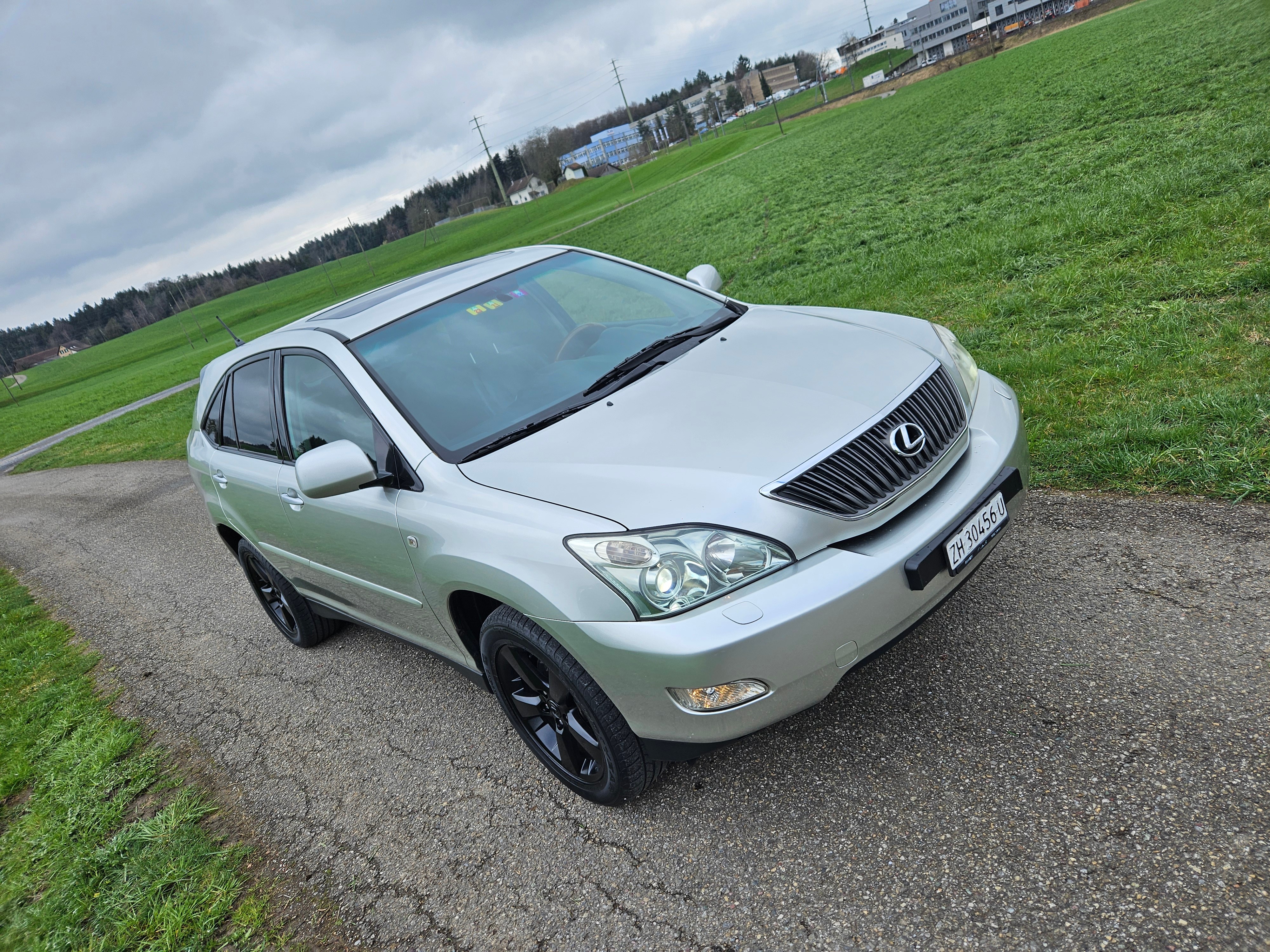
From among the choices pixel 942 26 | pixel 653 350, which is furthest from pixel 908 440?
pixel 942 26

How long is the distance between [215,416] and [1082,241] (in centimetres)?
734

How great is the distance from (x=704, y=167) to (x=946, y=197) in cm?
4022

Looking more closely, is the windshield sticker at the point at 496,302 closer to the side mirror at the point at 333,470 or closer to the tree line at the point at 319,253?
the side mirror at the point at 333,470

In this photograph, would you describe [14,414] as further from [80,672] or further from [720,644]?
[720,644]

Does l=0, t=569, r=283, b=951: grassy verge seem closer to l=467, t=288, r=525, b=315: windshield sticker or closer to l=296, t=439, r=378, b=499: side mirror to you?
l=296, t=439, r=378, b=499: side mirror

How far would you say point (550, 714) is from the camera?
292cm

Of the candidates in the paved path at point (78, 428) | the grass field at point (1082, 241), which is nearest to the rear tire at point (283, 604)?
the grass field at point (1082, 241)

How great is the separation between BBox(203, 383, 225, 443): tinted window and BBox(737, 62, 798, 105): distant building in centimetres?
14255

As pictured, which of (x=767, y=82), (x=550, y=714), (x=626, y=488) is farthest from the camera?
(x=767, y=82)

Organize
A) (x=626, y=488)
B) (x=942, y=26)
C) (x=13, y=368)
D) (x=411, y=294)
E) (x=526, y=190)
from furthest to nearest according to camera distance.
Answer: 1. (x=942, y=26)
2. (x=526, y=190)
3. (x=13, y=368)
4. (x=411, y=294)
5. (x=626, y=488)

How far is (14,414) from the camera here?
3881 cm

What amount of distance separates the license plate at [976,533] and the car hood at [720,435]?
0.38m

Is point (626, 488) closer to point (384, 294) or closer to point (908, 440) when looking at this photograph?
point (908, 440)

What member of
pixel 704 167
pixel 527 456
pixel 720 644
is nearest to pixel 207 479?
pixel 527 456
